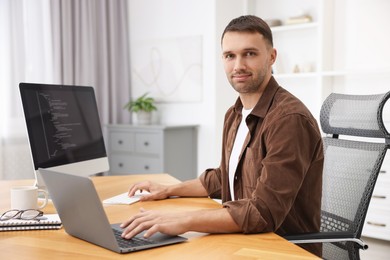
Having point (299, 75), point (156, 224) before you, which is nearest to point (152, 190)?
point (156, 224)

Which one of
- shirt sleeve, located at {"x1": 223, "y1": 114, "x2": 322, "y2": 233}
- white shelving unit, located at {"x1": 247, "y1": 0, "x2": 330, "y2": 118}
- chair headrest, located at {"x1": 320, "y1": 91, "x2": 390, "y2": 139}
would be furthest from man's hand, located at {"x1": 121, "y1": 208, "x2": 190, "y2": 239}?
white shelving unit, located at {"x1": 247, "y1": 0, "x2": 330, "y2": 118}

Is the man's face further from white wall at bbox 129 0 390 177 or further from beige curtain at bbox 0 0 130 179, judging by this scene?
beige curtain at bbox 0 0 130 179

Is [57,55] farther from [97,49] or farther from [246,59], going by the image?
[246,59]

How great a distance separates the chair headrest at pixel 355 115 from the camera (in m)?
1.82

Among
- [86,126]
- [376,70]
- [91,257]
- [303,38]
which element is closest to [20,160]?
[86,126]

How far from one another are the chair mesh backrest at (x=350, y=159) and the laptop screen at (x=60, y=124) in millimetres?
977

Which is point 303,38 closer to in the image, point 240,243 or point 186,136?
point 186,136

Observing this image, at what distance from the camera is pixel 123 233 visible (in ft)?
4.49

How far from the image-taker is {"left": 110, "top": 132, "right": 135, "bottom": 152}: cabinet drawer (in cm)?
473

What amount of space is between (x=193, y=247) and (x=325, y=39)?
10.9 ft

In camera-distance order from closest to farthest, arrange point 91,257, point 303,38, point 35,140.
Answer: point 91,257
point 35,140
point 303,38

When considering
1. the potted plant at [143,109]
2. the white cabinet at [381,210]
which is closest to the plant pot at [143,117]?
the potted plant at [143,109]

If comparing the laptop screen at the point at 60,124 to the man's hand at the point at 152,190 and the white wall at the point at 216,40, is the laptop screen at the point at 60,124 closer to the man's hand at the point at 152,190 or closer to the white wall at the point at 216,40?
the man's hand at the point at 152,190

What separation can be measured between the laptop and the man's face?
62 cm
